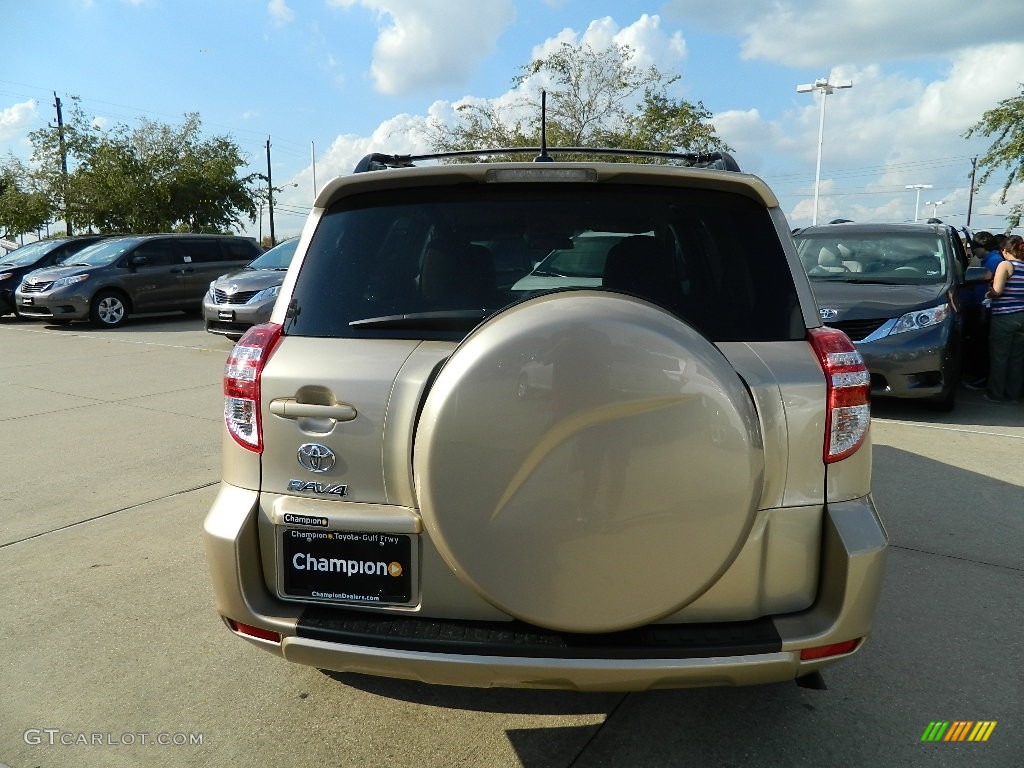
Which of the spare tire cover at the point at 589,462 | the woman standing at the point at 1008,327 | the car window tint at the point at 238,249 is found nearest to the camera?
the spare tire cover at the point at 589,462

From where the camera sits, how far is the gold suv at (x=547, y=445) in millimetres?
1873

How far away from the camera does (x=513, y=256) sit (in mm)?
2434

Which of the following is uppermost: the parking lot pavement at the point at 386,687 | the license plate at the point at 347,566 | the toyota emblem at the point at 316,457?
the toyota emblem at the point at 316,457

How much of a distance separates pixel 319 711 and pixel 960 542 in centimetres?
337

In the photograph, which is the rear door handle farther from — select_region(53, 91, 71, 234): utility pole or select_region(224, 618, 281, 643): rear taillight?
select_region(53, 91, 71, 234): utility pole

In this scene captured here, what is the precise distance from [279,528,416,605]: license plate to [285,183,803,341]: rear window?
576mm

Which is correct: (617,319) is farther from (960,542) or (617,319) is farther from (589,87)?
(589,87)

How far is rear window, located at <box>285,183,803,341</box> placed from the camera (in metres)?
2.26

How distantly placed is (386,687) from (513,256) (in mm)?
1581

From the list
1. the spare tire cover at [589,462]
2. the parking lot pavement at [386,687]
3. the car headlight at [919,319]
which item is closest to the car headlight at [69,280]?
the parking lot pavement at [386,687]

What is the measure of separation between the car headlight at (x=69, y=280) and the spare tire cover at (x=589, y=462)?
15.1 m

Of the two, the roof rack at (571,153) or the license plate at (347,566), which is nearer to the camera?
the license plate at (347,566)

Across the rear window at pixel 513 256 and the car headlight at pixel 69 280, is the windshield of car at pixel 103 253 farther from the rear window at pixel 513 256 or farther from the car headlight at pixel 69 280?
the rear window at pixel 513 256

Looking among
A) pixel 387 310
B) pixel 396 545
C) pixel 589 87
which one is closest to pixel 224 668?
pixel 396 545
